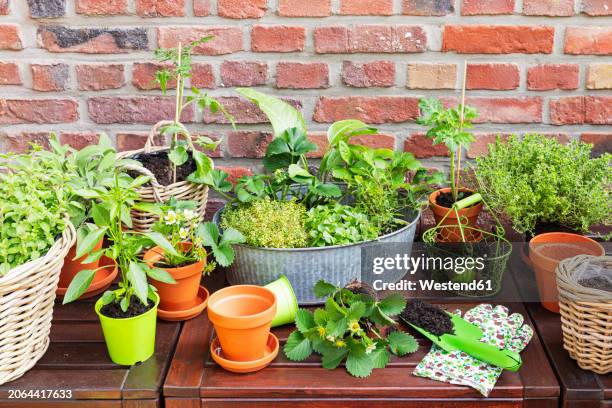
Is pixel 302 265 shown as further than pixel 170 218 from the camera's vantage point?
Yes

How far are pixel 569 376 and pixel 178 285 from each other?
0.82m

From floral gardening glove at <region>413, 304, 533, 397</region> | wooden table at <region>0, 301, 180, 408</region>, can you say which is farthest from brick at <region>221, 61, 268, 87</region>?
floral gardening glove at <region>413, 304, 533, 397</region>

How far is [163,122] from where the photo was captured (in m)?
1.67

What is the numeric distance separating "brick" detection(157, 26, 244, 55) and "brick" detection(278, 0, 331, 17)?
5.2 inches

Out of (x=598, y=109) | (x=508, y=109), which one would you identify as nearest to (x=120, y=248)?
(x=508, y=109)

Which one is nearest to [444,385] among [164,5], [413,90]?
[413,90]

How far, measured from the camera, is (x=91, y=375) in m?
1.33

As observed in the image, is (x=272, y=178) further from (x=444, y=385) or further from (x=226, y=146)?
(x=444, y=385)

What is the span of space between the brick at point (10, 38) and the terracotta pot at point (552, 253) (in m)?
1.42

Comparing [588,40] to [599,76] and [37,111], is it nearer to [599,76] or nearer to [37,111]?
[599,76]

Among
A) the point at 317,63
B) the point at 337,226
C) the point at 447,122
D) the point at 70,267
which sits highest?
the point at 317,63

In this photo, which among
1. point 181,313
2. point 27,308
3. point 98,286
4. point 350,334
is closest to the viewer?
point 27,308

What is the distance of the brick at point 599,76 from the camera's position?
1.79 m

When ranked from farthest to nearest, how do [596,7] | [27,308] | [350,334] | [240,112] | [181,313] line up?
1. [240,112]
2. [596,7]
3. [181,313]
4. [350,334]
5. [27,308]
